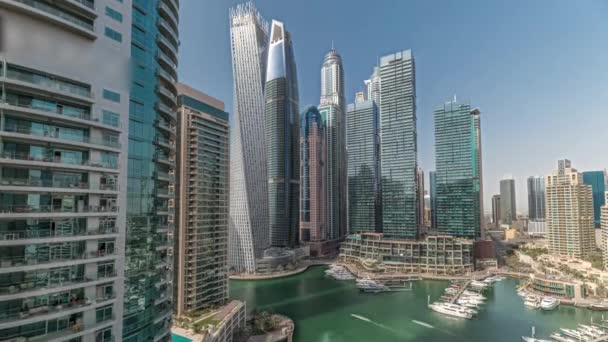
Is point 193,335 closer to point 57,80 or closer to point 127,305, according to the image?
point 127,305

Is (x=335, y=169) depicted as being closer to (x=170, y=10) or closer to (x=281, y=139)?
(x=281, y=139)

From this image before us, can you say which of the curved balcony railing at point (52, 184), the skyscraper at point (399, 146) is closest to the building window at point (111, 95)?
the curved balcony railing at point (52, 184)

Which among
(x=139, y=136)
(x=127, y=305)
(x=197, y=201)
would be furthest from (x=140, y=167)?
(x=197, y=201)

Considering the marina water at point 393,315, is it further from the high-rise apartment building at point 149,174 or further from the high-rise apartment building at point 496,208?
the high-rise apartment building at point 496,208

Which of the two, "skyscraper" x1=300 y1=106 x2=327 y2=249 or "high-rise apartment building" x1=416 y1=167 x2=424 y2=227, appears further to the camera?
"skyscraper" x1=300 y1=106 x2=327 y2=249

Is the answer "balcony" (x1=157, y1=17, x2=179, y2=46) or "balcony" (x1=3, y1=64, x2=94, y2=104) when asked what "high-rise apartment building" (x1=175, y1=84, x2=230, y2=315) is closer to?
"balcony" (x1=157, y1=17, x2=179, y2=46)

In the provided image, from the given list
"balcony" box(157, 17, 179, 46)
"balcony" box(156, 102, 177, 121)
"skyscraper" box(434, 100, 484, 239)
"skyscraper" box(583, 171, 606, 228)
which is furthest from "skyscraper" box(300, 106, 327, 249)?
"skyscraper" box(583, 171, 606, 228)
